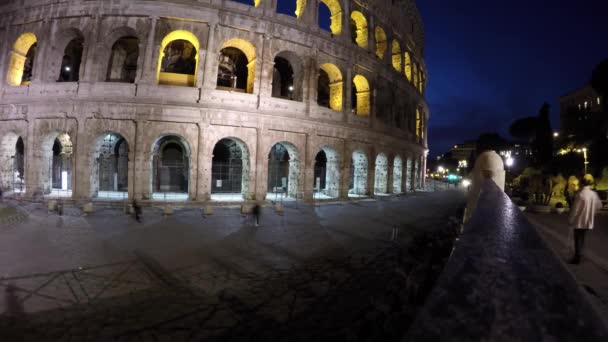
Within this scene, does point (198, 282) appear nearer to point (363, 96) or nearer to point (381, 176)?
point (363, 96)

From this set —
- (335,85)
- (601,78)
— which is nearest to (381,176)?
(335,85)

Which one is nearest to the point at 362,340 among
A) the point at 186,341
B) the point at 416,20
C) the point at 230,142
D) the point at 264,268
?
the point at 186,341

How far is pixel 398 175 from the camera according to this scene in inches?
983

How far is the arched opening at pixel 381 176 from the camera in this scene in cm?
2266

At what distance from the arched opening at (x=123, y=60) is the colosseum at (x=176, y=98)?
77mm

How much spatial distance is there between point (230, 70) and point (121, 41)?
662 cm

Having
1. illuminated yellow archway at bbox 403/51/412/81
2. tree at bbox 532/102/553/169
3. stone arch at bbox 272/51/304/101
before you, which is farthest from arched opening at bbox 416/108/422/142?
stone arch at bbox 272/51/304/101

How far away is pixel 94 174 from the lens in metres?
14.8

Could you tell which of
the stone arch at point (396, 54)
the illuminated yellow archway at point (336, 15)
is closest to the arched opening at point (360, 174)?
the illuminated yellow archway at point (336, 15)

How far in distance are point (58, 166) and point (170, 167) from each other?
26.6 ft

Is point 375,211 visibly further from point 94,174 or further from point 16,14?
point 16,14

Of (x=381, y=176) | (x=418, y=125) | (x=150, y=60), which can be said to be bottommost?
(x=381, y=176)

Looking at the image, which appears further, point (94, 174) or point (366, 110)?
point (366, 110)

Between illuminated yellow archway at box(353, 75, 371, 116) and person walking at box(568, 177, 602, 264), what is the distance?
15198 mm
